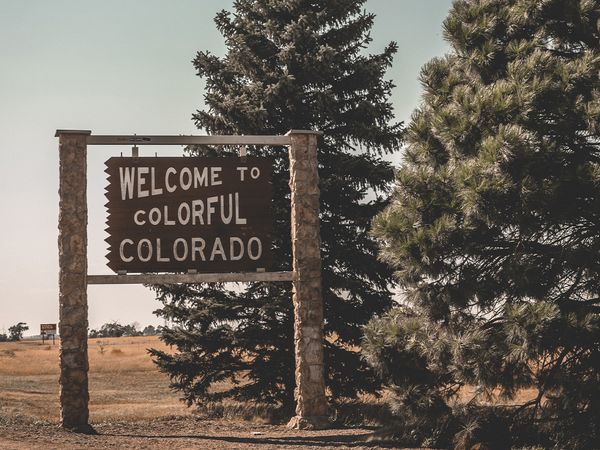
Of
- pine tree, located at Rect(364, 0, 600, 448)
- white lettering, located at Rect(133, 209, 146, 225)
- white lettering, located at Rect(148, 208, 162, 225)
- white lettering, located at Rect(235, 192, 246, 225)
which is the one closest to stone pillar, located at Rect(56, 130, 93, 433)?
white lettering, located at Rect(133, 209, 146, 225)

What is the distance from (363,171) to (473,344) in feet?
23.1

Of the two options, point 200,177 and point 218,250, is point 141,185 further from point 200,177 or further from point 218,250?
point 218,250

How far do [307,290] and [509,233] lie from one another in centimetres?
420

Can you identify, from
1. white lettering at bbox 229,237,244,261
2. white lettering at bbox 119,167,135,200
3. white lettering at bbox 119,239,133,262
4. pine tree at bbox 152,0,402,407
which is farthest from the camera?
pine tree at bbox 152,0,402,407

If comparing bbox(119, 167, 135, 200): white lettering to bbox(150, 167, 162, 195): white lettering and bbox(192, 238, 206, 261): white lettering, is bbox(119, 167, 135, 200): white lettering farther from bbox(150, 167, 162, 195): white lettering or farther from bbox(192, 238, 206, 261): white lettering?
bbox(192, 238, 206, 261): white lettering

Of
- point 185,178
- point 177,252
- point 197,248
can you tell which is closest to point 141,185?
point 185,178

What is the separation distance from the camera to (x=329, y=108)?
51.7 ft

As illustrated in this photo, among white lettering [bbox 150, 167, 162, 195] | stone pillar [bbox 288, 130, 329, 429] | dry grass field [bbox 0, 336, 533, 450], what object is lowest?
dry grass field [bbox 0, 336, 533, 450]

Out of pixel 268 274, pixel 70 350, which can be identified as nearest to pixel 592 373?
pixel 268 274

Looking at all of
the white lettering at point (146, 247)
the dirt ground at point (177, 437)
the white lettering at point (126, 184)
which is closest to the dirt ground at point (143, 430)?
the dirt ground at point (177, 437)

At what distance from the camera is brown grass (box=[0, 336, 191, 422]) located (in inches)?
686

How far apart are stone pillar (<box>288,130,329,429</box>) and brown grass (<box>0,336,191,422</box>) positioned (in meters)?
4.77

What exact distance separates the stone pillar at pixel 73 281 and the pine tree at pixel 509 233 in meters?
4.78

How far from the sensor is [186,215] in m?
13.0
